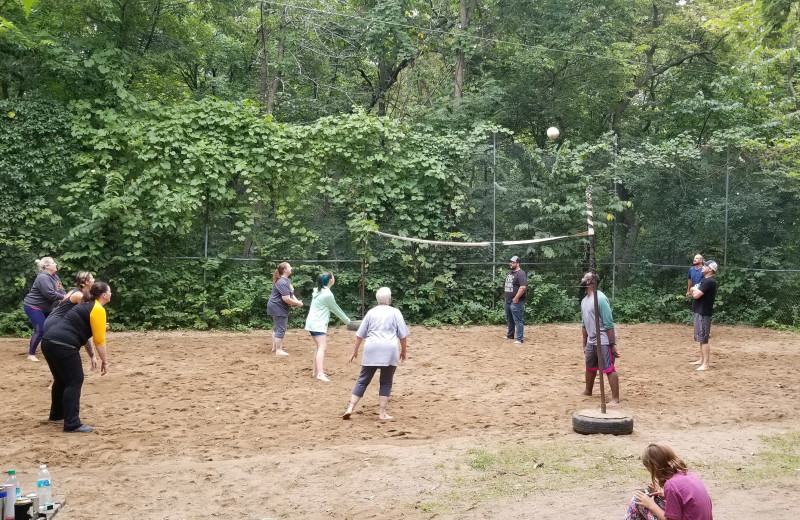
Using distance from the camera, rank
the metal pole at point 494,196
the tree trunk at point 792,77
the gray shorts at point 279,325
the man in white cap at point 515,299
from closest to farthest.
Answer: the gray shorts at point 279,325
the man in white cap at point 515,299
the metal pole at point 494,196
the tree trunk at point 792,77

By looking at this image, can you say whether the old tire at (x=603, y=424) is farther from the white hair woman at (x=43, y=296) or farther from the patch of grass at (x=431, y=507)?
the white hair woman at (x=43, y=296)

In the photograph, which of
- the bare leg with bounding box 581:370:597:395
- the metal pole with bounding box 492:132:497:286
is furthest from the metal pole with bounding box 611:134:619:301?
the bare leg with bounding box 581:370:597:395

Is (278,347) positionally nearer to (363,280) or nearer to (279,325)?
(279,325)

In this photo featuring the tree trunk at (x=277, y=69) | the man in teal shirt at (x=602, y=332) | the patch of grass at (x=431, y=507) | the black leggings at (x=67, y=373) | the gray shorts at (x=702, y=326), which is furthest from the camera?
the tree trunk at (x=277, y=69)

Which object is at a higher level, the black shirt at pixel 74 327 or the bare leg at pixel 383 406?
the black shirt at pixel 74 327

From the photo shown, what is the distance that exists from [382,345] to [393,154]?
9.94 metres

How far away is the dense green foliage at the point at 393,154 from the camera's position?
1455cm

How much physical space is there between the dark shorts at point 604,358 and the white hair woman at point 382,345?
8.10 ft

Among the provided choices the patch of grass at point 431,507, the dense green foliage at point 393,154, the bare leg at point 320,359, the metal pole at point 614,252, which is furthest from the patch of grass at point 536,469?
the metal pole at point 614,252

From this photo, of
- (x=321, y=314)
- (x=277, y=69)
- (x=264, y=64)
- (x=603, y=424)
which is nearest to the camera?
(x=603, y=424)

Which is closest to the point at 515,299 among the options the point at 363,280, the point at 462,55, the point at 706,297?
the point at 363,280

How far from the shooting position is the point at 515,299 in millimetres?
14109

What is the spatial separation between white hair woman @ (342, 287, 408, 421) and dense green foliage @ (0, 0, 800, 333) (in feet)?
21.6

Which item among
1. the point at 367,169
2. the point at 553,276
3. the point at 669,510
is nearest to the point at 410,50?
the point at 367,169
